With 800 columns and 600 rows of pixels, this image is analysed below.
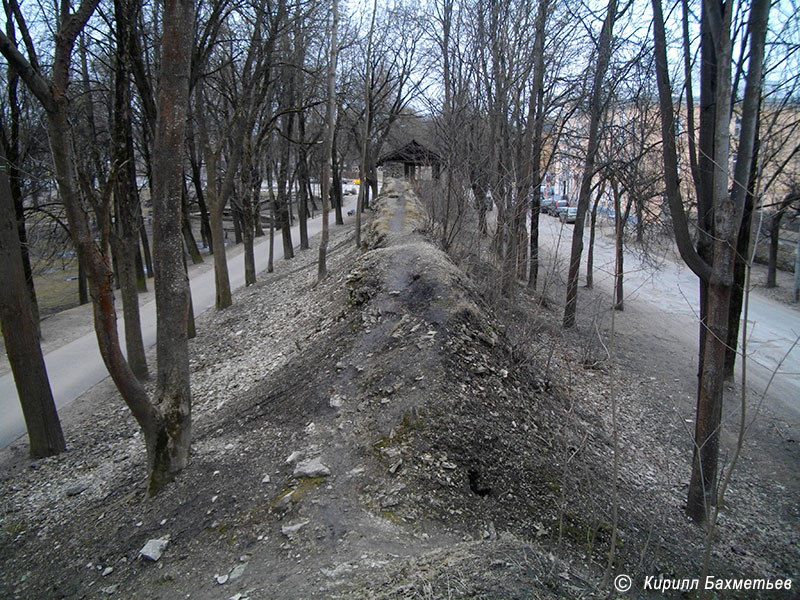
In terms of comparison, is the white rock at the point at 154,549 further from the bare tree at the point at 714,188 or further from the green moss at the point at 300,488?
the bare tree at the point at 714,188

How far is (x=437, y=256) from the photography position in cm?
943

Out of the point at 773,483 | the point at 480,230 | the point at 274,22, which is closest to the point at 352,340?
the point at 480,230

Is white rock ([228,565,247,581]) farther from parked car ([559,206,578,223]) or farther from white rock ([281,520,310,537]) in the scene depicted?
parked car ([559,206,578,223])

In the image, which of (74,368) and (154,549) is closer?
(154,549)

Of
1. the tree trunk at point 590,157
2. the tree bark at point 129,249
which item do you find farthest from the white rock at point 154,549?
the tree trunk at point 590,157

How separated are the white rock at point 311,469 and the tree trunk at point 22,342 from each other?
4.51 m

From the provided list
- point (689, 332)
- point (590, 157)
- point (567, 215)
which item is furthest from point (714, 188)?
point (689, 332)

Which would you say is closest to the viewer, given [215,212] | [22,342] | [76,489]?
[76,489]

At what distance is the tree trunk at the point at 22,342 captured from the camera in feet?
22.5

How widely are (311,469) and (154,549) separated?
1.53 metres

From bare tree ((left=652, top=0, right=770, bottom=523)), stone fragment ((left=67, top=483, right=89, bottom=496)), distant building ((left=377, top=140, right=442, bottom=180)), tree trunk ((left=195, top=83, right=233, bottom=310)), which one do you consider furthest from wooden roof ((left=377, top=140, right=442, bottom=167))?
stone fragment ((left=67, top=483, right=89, bottom=496))

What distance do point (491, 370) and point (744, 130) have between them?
3766 mm

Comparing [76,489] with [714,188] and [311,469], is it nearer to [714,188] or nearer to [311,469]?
[311,469]

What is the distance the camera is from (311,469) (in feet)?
16.8
